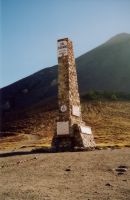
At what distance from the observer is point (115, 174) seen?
13.9m

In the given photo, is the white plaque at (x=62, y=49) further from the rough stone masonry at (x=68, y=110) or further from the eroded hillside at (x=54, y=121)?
the eroded hillside at (x=54, y=121)

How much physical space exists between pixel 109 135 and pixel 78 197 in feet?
130

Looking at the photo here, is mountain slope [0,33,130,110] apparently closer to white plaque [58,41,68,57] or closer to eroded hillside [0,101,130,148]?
eroded hillside [0,101,130,148]

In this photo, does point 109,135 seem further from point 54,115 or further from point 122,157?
point 122,157

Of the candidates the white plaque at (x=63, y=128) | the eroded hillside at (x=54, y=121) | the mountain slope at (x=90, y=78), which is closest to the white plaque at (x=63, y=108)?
the white plaque at (x=63, y=128)

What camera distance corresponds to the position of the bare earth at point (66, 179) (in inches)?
440

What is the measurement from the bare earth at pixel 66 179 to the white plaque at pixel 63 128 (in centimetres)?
601

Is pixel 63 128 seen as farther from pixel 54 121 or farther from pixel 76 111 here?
pixel 54 121

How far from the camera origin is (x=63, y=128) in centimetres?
2547

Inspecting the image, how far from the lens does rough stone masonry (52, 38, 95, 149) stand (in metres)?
25.2

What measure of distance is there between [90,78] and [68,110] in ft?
226

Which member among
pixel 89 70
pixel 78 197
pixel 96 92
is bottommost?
pixel 78 197

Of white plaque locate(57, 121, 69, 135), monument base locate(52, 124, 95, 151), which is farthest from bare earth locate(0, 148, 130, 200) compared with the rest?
white plaque locate(57, 121, 69, 135)

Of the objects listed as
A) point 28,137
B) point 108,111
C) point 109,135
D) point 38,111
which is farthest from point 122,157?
point 38,111
